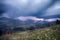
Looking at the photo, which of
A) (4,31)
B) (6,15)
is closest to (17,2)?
(6,15)

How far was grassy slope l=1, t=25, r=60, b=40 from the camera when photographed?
6.41 ft

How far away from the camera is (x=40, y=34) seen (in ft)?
6.64

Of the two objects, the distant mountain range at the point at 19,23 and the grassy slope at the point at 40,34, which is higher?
the distant mountain range at the point at 19,23

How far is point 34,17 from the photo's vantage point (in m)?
2.04

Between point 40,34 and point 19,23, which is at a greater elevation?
point 19,23

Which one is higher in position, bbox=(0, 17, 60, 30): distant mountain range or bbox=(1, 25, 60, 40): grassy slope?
bbox=(0, 17, 60, 30): distant mountain range

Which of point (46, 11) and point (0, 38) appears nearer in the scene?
point (0, 38)

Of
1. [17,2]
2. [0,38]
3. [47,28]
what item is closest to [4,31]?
[0,38]

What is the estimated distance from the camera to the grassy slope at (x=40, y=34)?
1952 millimetres

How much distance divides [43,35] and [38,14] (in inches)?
12.4

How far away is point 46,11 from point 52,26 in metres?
0.24

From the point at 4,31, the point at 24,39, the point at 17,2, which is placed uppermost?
the point at 17,2

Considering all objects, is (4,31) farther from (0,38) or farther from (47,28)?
(47,28)

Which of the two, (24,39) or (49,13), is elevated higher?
(49,13)
